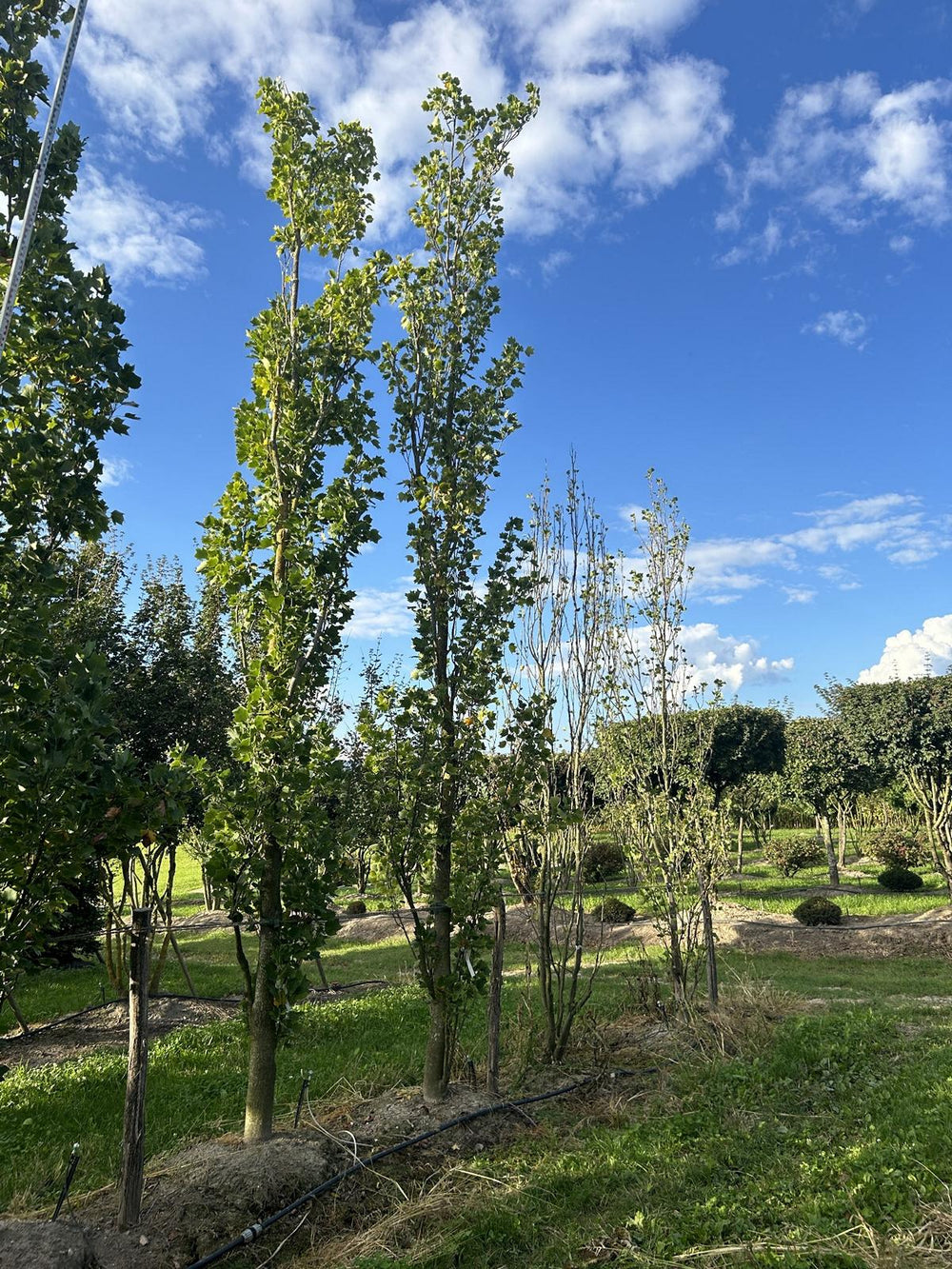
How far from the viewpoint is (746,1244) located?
3574mm

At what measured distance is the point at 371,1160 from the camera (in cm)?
466

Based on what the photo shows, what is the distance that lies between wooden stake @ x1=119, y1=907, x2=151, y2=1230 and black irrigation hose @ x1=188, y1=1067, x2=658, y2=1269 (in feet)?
1.54

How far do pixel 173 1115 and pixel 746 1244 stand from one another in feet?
14.3

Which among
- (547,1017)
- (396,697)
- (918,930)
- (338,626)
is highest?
(338,626)

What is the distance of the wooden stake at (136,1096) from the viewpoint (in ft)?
12.8

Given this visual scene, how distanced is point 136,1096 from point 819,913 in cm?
1475

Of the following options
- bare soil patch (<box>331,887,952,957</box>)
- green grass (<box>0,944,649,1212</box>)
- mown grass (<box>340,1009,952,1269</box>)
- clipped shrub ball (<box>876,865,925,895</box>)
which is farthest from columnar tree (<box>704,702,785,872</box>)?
mown grass (<box>340,1009,952,1269</box>)

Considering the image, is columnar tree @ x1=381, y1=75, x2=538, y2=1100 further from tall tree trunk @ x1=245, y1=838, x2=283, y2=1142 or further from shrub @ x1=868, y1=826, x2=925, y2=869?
shrub @ x1=868, y1=826, x2=925, y2=869

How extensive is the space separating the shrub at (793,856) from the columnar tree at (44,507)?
2409 centimetres

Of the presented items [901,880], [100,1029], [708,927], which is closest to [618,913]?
[901,880]

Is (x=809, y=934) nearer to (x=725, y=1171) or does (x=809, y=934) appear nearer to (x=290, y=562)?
(x=725, y=1171)

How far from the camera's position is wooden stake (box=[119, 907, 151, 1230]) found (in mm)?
3906

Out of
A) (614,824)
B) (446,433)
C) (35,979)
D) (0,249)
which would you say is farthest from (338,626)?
(35,979)

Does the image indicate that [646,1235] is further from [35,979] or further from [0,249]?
[35,979]
